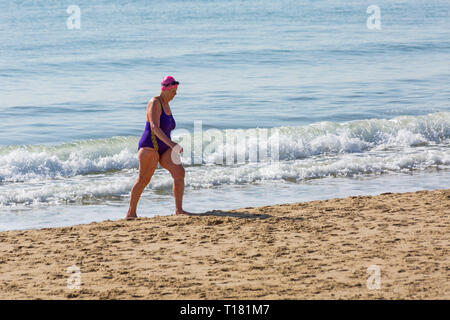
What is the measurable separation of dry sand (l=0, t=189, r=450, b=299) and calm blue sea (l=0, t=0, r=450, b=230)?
152 centimetres

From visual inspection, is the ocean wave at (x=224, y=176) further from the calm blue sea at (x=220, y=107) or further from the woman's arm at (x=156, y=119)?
the woman's arm at (x=156, y=119)

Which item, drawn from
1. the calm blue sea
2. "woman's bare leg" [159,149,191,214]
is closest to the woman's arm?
"woman's bare leg" [159,149,191,214]

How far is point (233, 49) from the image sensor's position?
29.3 meters

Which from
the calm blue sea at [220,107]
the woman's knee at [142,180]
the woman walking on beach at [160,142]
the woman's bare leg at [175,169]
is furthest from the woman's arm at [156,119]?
the calm blue sea at [220,107]

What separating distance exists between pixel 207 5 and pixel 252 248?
4598cm

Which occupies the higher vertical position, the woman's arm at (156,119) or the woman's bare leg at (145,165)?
the woman's arm at (156,119)

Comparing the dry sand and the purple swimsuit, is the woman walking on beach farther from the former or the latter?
the dry sand

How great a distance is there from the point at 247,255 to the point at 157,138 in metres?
1.87

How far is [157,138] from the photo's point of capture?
7.47m

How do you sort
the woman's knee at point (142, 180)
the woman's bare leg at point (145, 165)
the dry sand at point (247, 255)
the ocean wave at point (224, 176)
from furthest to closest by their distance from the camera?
the ocean wave at point (224, 176) < the woman's knee at point (142, 180) < the woman's bare leg at point (145, 165) < the dry sand at point (247, 255)

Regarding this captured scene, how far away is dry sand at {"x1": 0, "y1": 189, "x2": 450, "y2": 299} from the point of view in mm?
5281

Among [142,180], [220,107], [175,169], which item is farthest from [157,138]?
[220,107]

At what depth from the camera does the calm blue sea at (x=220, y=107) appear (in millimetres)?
10188
